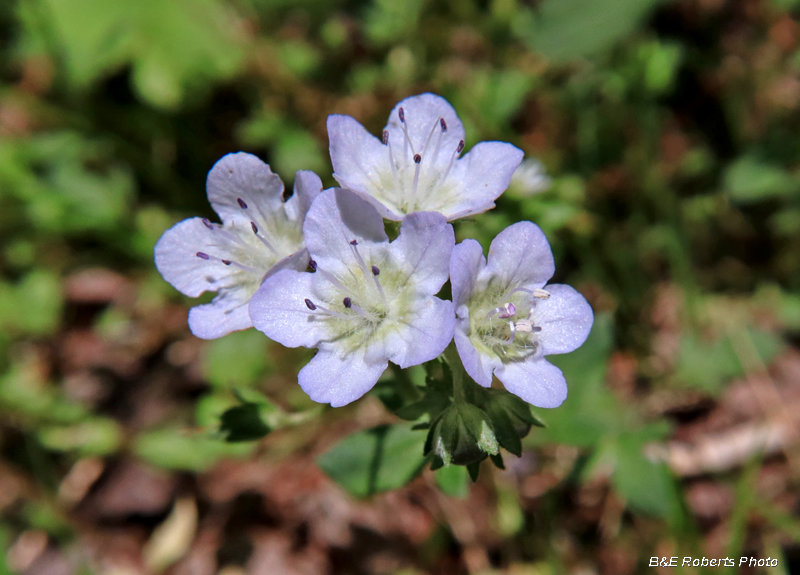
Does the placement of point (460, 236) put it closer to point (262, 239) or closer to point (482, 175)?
point (482, 175)

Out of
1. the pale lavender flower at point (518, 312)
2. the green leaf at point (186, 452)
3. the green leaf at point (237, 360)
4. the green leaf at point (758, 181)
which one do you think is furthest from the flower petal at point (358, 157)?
the green leaf at point (758, 181)

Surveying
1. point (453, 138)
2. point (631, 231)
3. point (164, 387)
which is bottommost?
point (164, 387)

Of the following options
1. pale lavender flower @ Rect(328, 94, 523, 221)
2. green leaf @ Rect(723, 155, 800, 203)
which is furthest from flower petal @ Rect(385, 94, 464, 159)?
green leaf @ Rect(723, 155, 800, 203)

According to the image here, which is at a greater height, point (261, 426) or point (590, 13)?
point (590, 13)

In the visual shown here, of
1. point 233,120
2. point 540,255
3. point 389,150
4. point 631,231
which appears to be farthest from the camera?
point 233,120

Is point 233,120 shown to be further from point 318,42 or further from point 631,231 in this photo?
point 631,231

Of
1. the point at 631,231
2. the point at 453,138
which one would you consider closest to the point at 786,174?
the point at 631,231

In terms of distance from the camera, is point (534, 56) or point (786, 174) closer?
point (786, 174)
